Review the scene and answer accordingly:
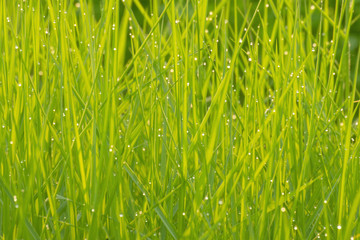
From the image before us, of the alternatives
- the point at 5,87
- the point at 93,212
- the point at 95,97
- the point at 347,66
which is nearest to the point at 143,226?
the point at 93,212

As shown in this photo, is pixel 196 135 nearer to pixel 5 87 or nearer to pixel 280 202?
pixel 280 202

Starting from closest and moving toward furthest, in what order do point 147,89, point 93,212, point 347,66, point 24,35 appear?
point 93,212 → point 24,35 → point 147,89 → point 347,66

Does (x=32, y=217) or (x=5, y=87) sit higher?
(x=5, y=87)

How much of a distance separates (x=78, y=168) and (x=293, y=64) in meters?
0.66

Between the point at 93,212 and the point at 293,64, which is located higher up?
Answer: the point at 293,64

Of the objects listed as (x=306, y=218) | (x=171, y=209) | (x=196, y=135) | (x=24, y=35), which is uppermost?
(x=24, y=35)

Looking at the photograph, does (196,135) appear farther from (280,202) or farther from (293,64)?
(293,64)

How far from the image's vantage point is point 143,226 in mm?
1466

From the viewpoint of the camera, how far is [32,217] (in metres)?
1.42

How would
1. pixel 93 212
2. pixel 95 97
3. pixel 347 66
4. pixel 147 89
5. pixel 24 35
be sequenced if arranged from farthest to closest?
pixel 347 66 < pixel 147 89 < pixel 24 35 < pixel 95 97 < pixel 93 212

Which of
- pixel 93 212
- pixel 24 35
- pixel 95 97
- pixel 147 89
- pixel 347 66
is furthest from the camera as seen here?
pixel 347 66

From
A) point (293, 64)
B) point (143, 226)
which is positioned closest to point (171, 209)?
point (143, 226)

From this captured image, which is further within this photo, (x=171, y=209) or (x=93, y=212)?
(x=171, y=209)

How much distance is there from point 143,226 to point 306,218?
1.47 ft
